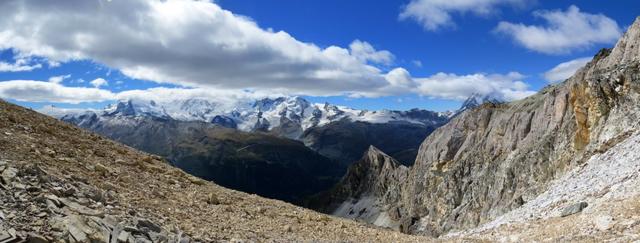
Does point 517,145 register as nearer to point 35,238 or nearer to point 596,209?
point 596,209

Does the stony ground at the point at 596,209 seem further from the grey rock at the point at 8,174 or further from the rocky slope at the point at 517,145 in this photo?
the grey rock at the point at 8,174

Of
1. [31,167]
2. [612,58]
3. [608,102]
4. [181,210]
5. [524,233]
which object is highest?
[612,58]

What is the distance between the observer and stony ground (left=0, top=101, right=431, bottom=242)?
15.6 m

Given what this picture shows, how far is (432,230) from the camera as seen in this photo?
431 feet

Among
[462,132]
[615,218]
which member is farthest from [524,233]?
[462,132]

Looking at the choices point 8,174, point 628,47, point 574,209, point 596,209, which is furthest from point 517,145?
point 8,174

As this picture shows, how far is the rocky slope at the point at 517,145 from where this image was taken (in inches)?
2456

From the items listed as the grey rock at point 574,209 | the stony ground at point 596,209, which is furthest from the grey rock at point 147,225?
the grey rock at point 574,209

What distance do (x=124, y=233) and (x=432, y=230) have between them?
12215 cm

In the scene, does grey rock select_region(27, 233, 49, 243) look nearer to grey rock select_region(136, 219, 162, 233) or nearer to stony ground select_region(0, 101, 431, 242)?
stony ground select_region(0, 101, 431, 242)

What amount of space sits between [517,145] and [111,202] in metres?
108

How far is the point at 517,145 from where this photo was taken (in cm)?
11512

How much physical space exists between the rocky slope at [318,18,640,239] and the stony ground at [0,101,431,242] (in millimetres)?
41314

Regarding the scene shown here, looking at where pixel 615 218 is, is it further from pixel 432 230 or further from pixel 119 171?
pixel 432 230
